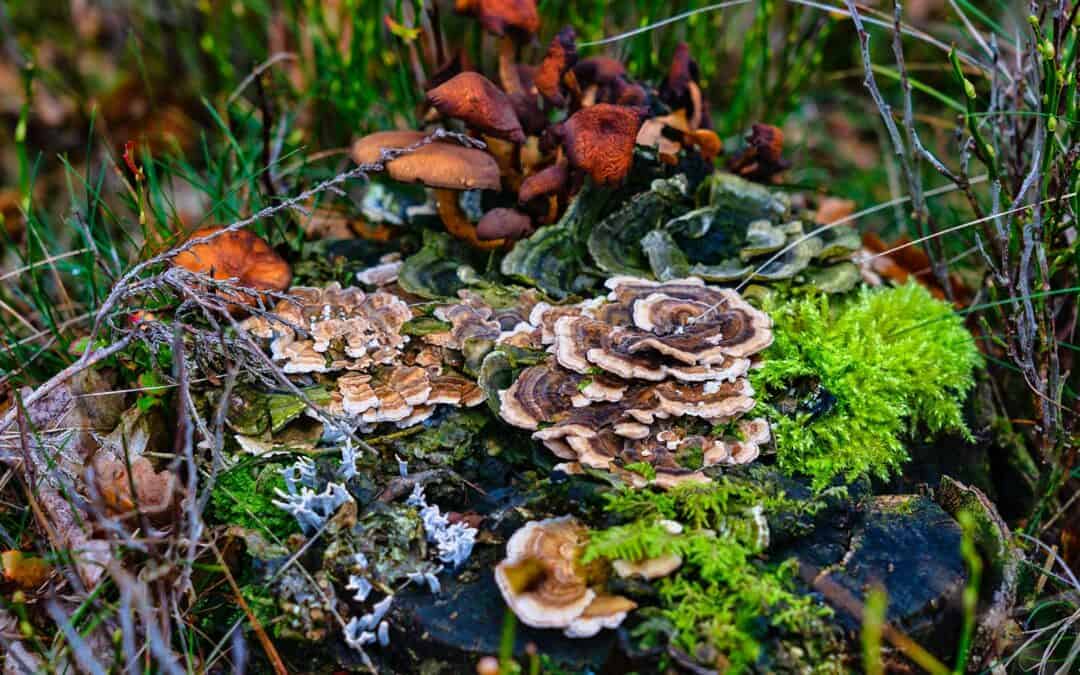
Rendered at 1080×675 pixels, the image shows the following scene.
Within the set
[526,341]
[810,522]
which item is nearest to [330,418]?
[526,341]

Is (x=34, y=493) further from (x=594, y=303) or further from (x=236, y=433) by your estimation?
(x=594, y=303)

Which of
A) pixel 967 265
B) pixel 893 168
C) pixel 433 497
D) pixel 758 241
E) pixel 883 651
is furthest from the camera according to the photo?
pixel 893 168

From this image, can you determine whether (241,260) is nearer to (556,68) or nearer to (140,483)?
(140,483)

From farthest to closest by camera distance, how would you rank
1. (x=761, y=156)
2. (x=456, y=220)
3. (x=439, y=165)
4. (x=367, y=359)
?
(x=761, y=156) → (x=456, y=220) → (x=439, y=165) → (x=367, y=359)

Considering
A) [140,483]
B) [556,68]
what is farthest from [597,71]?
[140,483]

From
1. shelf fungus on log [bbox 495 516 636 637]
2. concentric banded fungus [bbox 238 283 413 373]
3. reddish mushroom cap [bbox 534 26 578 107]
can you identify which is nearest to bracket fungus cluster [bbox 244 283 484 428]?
concentric banded fungus [bbox 238 283 413 373]

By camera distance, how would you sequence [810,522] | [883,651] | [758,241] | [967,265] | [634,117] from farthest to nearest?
[967,265], [758,241], [634,117], [810,522], [883,651]

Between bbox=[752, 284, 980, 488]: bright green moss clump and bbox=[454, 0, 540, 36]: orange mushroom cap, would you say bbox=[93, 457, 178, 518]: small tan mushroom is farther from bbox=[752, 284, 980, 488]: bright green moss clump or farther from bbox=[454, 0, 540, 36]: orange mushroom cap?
bbox=[454, 0, 540, 36]: orange mushroom cap
